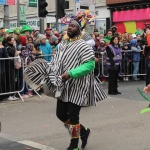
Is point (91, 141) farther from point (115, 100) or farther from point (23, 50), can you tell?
point (23, 50)

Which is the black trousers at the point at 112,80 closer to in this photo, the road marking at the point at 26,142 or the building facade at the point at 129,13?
the road marking at the point at 26,142

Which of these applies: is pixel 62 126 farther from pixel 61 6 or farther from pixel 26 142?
pixel 61 6

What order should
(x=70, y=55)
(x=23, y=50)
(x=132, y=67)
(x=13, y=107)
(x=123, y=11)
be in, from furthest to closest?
1. (x=123, y=11)
2. (x=132, y=67)
3. (x=23, y=50)
4. (x=13, y=107)
5. (x=70, y=55)

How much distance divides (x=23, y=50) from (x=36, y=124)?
3.62 meters

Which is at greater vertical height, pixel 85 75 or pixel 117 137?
pixel 85 75

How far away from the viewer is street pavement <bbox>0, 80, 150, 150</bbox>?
5.96m

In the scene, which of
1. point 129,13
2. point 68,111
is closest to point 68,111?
point 68,111

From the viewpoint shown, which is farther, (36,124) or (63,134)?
(36,124)

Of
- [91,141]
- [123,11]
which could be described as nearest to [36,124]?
[91,141]

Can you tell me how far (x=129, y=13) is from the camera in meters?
30.2

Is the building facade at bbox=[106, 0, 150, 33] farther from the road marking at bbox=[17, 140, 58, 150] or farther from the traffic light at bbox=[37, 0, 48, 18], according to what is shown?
the road marking at bbox=[17, 140, 58, 150]

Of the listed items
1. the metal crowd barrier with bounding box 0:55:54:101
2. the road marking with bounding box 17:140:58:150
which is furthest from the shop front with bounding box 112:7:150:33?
the road marking with bounding box 17:140:58:150

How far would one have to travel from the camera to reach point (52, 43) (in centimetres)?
1309

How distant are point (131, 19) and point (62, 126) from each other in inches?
933
